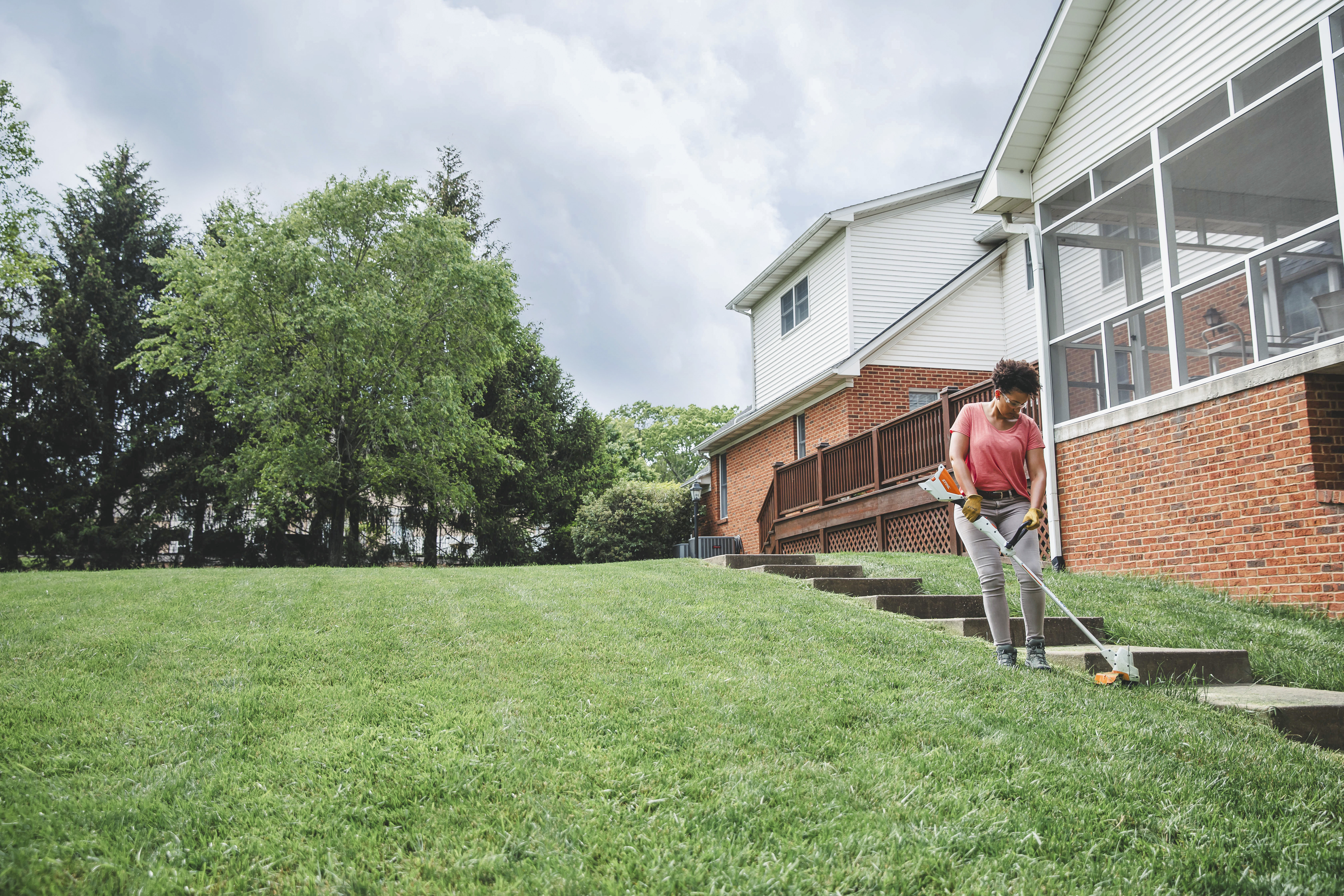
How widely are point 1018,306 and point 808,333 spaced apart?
4328 millimetres

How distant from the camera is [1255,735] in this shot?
382 cm

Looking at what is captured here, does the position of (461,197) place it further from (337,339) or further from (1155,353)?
(1155,353)

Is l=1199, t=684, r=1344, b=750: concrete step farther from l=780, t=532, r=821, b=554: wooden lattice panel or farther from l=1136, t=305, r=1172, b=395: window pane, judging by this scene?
l=780, t=532, r=821, b=554: wooden lattice panel

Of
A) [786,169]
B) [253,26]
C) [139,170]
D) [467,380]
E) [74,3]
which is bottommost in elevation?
[467,380]

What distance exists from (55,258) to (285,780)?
1031 inches

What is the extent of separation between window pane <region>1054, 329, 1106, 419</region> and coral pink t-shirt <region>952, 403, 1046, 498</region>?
514 centimetres

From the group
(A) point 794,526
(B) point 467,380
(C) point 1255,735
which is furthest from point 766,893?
(B) point 467,380

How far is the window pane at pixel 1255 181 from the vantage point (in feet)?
26.1

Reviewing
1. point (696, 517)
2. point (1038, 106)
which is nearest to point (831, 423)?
point (696, 517)

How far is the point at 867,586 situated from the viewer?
7.92 m

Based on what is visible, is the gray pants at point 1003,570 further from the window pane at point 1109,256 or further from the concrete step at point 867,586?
the window pane at point 1109,256

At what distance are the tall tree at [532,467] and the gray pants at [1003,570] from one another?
20.6 meters

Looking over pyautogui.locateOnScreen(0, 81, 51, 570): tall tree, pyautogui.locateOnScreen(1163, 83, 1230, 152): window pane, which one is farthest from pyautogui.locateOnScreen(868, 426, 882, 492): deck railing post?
pyautogui.locateOnScreen(0, 81, 51, 570): tall tree

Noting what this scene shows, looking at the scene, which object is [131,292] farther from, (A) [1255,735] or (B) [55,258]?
(A) [1255,735]
